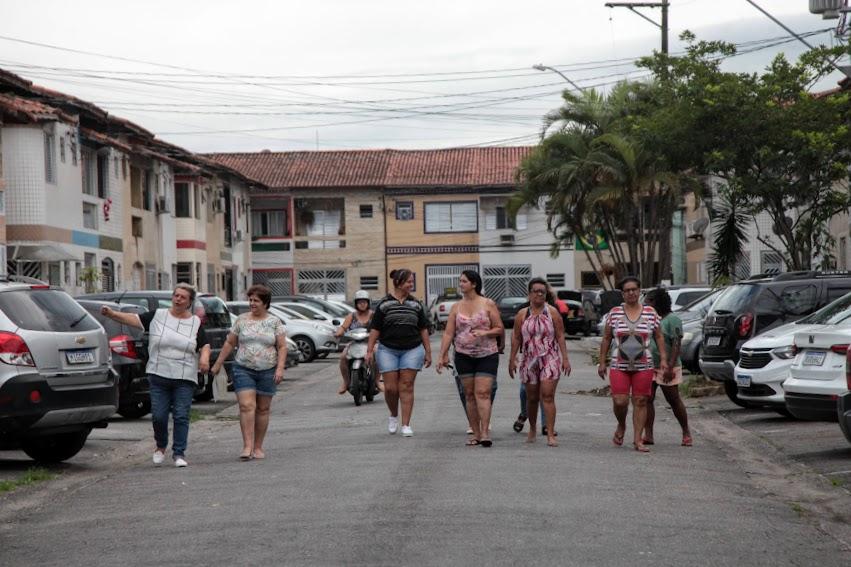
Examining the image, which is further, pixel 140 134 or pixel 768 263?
pixel 768 263

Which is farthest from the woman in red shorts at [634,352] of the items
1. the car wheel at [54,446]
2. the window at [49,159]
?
the window at [49,159]

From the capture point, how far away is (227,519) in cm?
1032

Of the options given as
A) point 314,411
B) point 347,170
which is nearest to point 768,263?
point 347,170

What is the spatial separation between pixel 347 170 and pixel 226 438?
60.0m

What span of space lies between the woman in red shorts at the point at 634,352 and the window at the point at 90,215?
99.4 feet

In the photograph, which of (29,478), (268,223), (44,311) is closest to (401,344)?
(44,311)

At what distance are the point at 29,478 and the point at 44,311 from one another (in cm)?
151

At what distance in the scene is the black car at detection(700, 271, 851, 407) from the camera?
67.4 feet

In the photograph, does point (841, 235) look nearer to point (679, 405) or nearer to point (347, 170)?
point (679, 405)

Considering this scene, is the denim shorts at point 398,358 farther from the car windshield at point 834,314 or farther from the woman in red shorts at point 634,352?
the car windshield at point 834,314

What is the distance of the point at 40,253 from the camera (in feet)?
127

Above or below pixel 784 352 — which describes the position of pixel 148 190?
above

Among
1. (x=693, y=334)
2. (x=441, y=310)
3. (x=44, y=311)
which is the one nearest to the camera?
(x=44, y=311)

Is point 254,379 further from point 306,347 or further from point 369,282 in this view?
point 369,282
